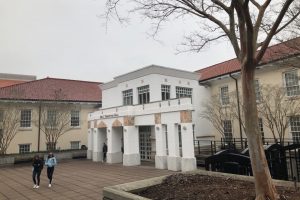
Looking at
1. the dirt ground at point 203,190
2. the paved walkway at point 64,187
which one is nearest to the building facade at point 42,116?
the paved walkway at point 64,187

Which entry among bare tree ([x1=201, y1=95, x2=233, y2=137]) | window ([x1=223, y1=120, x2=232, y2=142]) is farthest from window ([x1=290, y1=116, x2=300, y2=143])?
window ([x1=223, y1=120, x2=232, y2=142])

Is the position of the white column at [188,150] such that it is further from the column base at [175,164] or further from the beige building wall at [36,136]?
the beige building wall at [36,136]

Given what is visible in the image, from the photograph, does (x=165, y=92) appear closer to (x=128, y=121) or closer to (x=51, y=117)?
(x=128, y=121)

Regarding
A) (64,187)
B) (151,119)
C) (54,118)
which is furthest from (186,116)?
(54,118)

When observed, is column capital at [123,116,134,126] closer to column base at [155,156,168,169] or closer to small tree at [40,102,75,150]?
column base at [155,156,168,169]

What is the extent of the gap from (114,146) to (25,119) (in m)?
A: 11.9

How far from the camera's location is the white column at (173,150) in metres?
17.6

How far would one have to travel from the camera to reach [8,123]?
84.1 ft

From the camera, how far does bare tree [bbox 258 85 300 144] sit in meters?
19.2

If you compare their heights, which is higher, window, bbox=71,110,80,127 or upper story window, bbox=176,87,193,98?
upper story window, bbox=176,87,193,98

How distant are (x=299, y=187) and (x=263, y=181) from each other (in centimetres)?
158

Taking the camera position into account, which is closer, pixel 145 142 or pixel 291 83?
pixel 291 83

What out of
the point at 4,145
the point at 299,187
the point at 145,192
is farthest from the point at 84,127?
the point at 299,187

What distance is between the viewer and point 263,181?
563 centimetres
